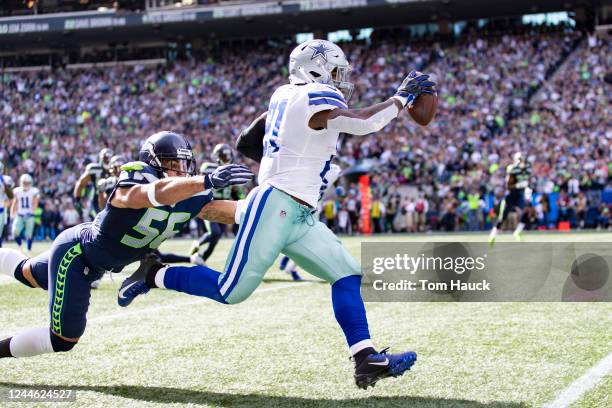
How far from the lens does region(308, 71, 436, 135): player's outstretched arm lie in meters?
3.78

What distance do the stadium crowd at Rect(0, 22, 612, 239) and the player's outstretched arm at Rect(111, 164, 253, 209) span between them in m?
16.8

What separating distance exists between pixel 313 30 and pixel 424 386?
27107 millimetres

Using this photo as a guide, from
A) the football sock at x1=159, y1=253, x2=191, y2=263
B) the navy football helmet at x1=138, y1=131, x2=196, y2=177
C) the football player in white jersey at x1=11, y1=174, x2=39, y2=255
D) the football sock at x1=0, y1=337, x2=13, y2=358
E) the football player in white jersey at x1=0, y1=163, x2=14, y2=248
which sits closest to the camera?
the navy football helmet at x1=138, y1=131, x2=196, y2=177

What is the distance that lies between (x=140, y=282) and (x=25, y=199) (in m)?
11.8

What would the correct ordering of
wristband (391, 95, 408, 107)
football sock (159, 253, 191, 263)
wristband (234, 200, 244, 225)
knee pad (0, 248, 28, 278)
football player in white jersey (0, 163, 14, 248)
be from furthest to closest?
football player in white jersey (0, 163, 14, 248), football sock (159, 253, 191, 263), knee pad (0, 248, 28, 278), wristband (234, 200, 244, 225), wristband (391, 95, 408, 107)

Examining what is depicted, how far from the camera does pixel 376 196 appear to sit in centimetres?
2322

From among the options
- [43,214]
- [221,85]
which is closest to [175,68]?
[221,85]

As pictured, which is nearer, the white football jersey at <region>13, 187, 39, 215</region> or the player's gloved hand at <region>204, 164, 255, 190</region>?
the player's gloved hand at <region>204, 164, 255, 190</region>

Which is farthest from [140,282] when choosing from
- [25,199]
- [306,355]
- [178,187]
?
[25,199]

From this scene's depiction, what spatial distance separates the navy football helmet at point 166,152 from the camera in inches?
162

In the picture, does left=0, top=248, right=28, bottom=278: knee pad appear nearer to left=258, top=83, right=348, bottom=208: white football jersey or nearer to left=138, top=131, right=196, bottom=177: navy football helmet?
left=138, top=131, right=196, bottom=177: navy football helmet

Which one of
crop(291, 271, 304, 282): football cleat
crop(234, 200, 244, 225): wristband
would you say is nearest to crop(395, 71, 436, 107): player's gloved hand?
crop(234, 200, 244, 225): wristband

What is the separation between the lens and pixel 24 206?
50.5ft

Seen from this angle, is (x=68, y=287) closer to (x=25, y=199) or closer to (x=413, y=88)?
(x=413, y=88)
